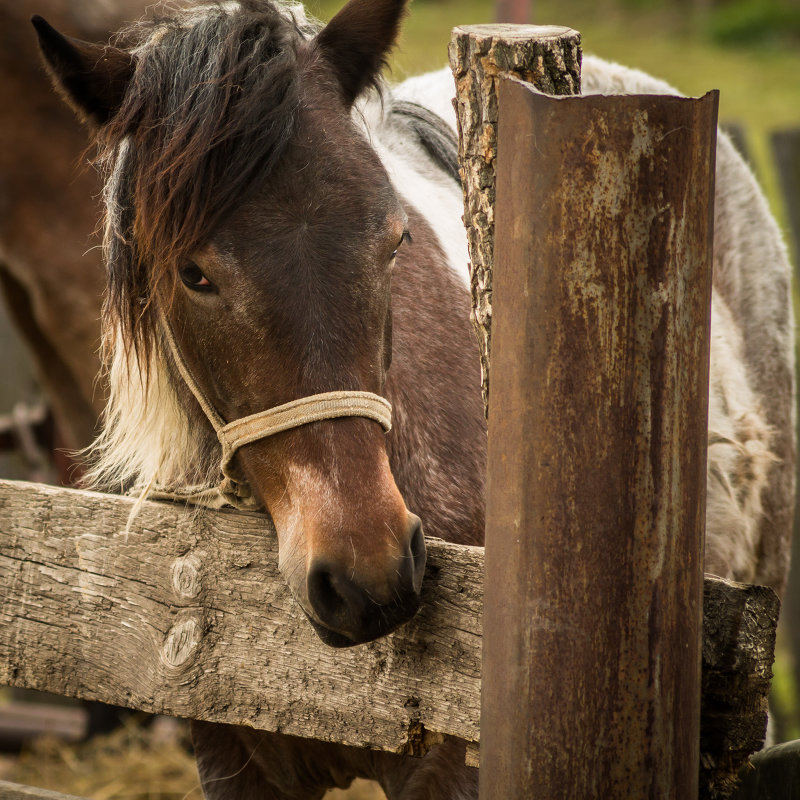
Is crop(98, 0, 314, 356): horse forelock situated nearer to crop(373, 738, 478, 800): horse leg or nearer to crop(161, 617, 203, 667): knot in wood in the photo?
crop(161, 617, 203, 667): knot in wood

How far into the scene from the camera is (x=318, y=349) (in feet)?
4.53

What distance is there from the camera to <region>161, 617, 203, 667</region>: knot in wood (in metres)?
1.40

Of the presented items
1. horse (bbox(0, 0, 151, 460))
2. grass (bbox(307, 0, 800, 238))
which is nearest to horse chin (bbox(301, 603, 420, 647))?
horse (bbox(0, 0, 151, 460))

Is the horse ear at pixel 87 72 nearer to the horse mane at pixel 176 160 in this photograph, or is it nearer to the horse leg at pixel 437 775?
the horse mane at pixel 176 160

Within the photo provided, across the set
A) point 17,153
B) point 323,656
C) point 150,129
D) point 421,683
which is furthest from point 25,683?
point 17,153

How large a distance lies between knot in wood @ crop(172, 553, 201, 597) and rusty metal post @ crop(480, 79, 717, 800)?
593 millimetres

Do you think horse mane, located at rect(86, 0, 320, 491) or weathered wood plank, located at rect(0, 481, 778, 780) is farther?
horse mane, located at rect(86, 0, 320, 491)

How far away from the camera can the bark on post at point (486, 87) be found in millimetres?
1137

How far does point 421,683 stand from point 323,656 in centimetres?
16

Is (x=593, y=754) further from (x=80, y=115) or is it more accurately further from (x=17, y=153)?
(x=17, y=153)

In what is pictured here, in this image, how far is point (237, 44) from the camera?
5.00 ft

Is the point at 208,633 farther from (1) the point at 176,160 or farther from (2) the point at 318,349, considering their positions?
(1) the point at 176,160

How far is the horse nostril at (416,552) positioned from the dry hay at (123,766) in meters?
2.61

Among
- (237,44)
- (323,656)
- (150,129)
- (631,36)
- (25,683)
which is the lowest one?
(25,683)
